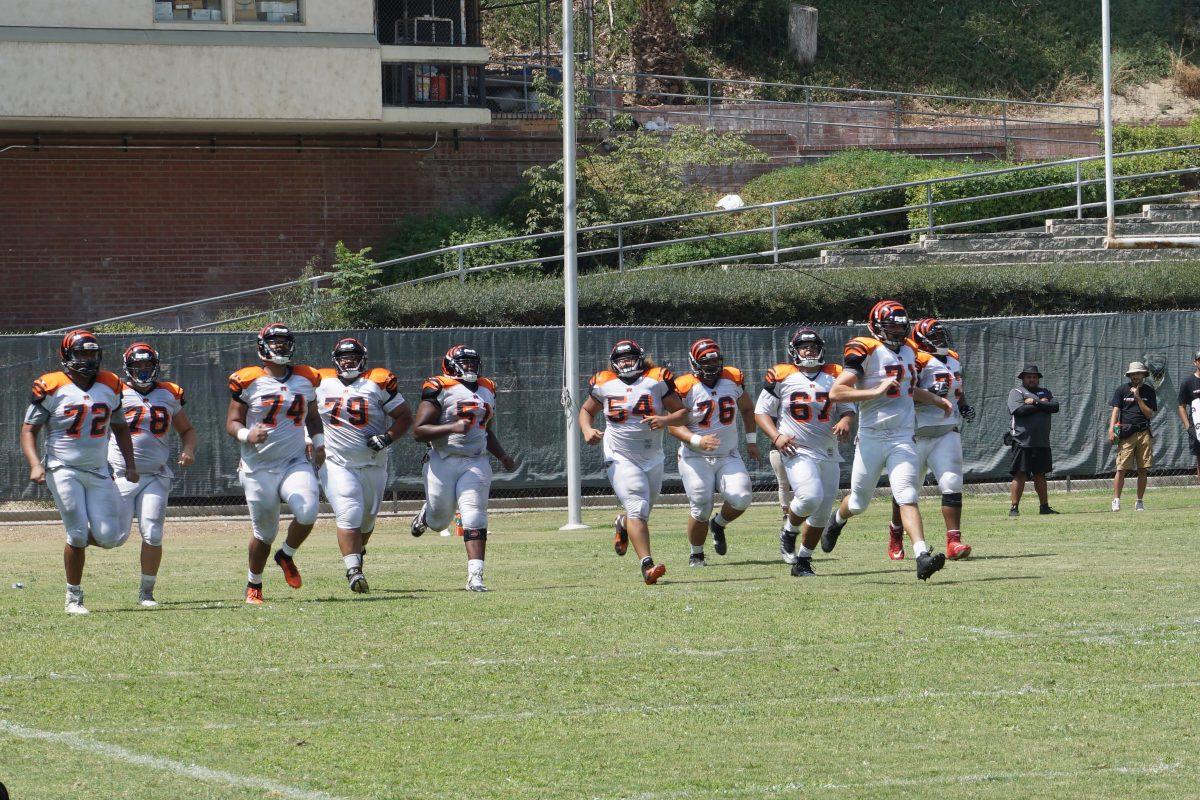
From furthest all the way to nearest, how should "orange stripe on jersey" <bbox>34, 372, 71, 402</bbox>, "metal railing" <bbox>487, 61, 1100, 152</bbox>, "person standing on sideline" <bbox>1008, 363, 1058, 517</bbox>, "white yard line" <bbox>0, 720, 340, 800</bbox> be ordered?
"metal railing" <bbox>487, 61, 1100, 152</bbox> → "person standing on sideline" <bbox>1008, 363, 1058, 517</bbox> → "orange stripe on jersey" <bbox>34, 372, 71, 402</bbox> → "white yard line" <bbox>0, 720, 340, 800</bbox>

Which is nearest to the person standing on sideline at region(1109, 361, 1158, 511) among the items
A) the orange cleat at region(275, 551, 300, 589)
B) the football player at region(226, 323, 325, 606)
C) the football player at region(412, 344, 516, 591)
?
the football player at region(412, 344, 516, 591)

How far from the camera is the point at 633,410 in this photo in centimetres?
1372

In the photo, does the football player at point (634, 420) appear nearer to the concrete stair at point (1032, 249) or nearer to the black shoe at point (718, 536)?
the black shoe at point (718, 536)

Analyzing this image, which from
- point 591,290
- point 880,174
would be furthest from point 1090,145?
point 591,290

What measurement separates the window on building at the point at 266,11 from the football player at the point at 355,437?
62.3ft

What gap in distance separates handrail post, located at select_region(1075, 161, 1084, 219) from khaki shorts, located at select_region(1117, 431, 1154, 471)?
11.8 meters

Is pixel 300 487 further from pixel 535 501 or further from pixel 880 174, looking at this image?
pixel 880 174

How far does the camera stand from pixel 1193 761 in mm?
6863

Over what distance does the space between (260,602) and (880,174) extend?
2413 centimetres

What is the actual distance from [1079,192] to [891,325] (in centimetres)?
2085

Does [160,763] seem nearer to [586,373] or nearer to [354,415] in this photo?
[354,415]

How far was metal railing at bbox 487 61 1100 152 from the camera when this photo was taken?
3534cm

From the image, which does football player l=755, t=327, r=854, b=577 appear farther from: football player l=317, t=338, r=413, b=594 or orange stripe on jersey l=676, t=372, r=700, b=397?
football player l=317, t=338, r=413, b=594

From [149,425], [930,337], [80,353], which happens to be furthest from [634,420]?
[80,353]
